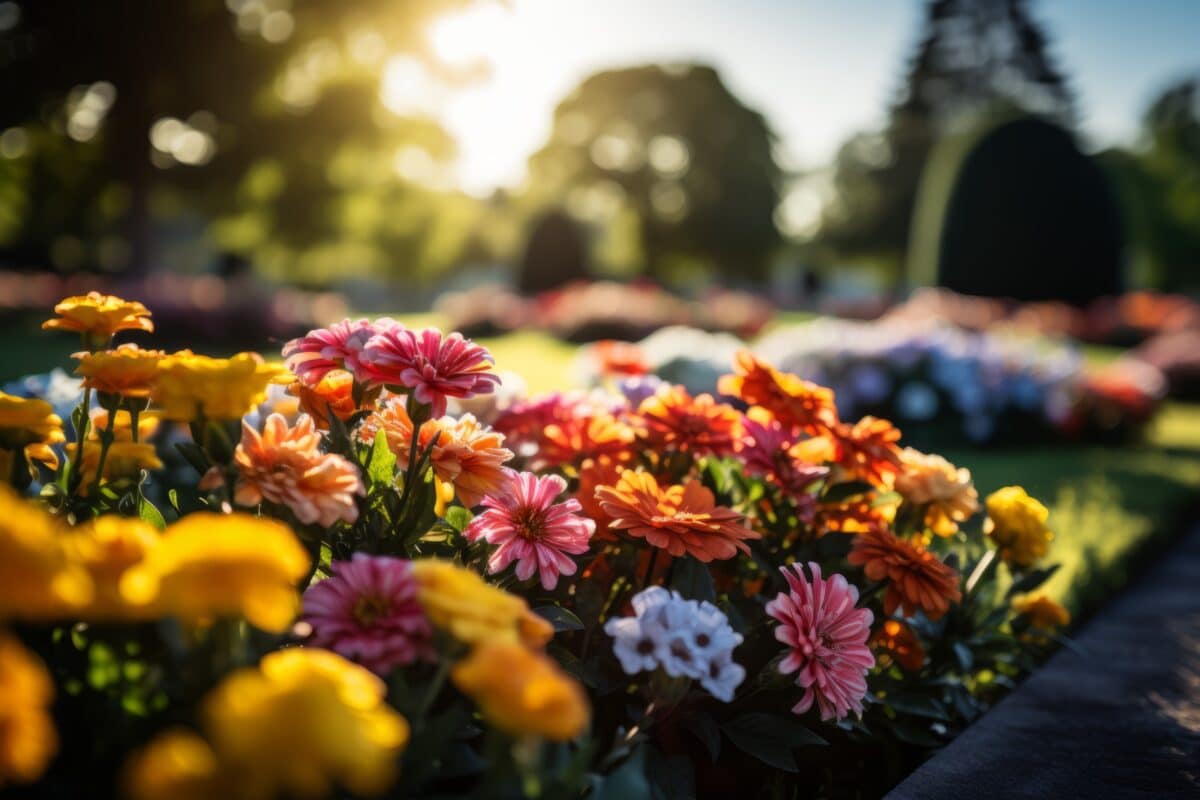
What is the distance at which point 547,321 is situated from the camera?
13859 millimetres

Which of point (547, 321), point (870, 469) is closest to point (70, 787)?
point (870, 469)

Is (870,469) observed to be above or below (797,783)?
above

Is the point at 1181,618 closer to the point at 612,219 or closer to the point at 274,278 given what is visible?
the point at 612,219

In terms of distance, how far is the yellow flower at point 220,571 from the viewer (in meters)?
0.74

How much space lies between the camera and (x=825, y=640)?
55.9 inches

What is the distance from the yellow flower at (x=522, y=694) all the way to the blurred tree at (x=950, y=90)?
35.3 m

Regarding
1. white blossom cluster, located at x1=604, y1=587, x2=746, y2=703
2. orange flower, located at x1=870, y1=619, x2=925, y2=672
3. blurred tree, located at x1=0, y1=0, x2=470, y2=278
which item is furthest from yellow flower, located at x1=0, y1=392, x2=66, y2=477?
blurred tree, located at x1=0, y1=0, x2=470, y2=278

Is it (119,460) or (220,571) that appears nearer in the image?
(220,571)

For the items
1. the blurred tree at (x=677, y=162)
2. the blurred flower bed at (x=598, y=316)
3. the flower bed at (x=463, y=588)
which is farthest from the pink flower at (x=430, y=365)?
the blurred tree at (x=677, y=162)

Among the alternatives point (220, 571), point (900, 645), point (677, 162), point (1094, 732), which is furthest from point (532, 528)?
point (677, 162)

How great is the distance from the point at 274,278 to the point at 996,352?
37270mm

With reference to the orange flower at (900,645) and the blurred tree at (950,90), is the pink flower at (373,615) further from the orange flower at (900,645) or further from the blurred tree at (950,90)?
the blurred tree at (950,90)

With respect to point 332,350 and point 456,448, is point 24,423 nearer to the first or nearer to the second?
point 332,350

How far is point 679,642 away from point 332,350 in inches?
26.2
